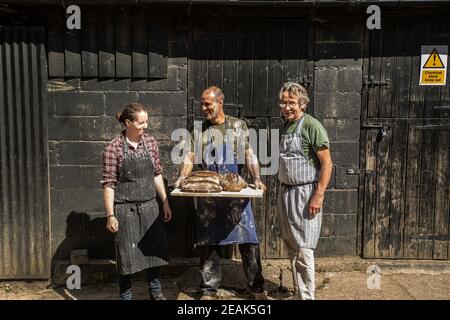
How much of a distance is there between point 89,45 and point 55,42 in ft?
1.27

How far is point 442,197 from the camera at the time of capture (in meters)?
6.08

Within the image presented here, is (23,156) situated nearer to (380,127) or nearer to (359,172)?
(359,172)

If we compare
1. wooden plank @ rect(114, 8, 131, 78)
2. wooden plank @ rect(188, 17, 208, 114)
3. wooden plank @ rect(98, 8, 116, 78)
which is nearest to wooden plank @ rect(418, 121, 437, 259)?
wooden plank @ rect(188, 17, 208, 114)

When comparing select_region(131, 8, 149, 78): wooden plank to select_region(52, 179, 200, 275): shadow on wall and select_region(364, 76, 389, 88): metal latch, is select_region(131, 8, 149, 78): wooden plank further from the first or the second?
select_region(364, 76, 389, 88): metal latch

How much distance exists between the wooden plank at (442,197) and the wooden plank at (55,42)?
4610 millimetres

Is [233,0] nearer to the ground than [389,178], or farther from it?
farther from it

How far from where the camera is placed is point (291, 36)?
19.1 ft

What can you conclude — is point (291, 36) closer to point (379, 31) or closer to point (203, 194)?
point (379, 31)

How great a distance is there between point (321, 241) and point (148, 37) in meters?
3.25

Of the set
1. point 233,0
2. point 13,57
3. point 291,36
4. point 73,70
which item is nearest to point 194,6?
point 233,0

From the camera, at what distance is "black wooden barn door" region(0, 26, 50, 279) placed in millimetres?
5578

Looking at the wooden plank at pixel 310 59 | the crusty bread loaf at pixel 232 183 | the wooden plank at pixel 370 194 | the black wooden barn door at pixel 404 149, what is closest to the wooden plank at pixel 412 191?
the black wooden barn door at pixel 404 149

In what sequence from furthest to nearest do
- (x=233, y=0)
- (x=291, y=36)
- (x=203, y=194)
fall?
(x=291, y=36), (x=233, y=0), (x=203, y=194)

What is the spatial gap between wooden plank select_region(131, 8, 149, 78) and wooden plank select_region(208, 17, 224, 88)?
75cm
